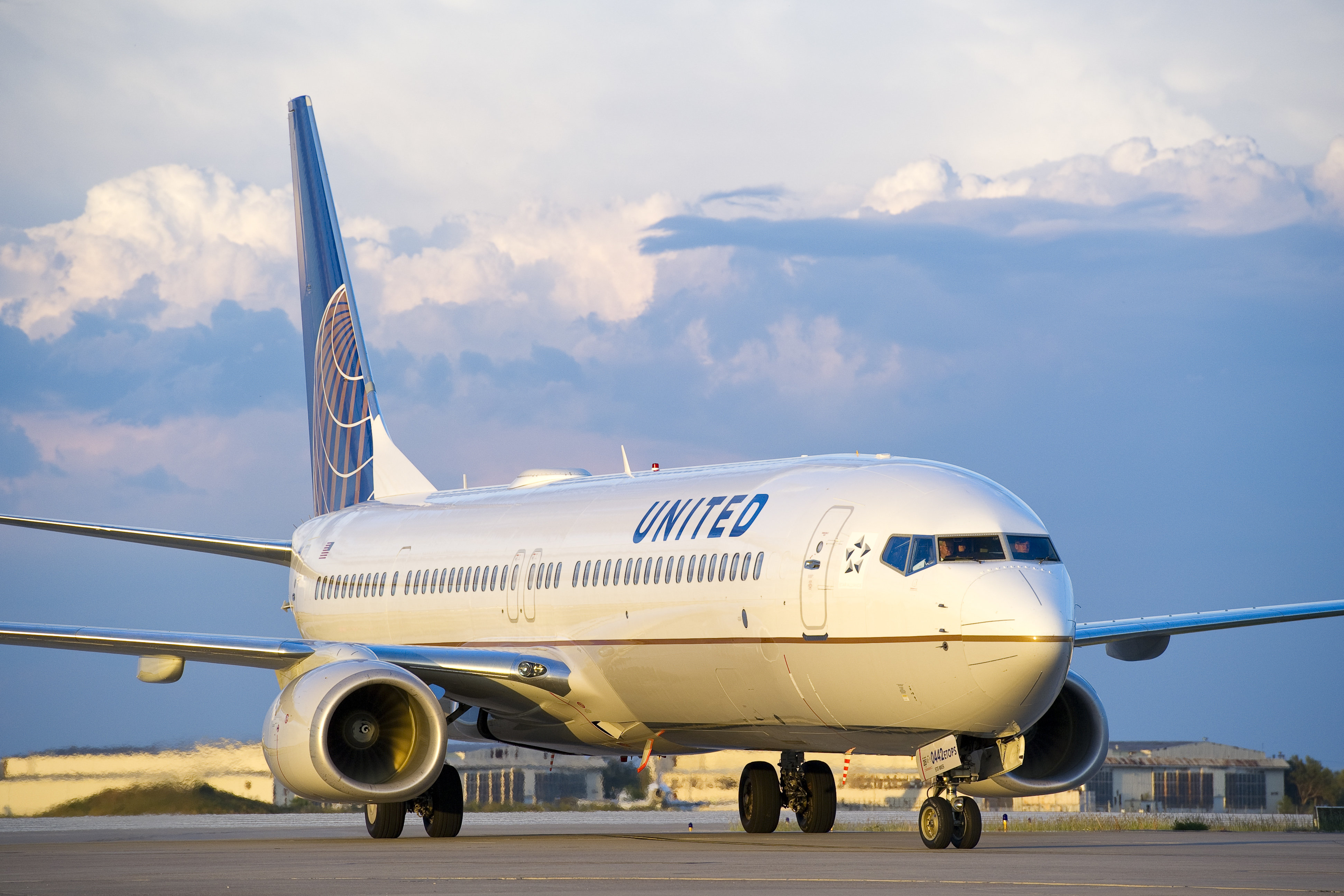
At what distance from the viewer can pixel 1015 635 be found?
14109 millimetres

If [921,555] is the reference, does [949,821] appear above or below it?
below

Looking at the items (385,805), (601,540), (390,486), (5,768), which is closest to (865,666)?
(601,540)

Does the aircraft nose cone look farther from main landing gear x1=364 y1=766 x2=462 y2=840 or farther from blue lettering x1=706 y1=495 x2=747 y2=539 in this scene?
main landing gear x1=364 y1=766 x2=462 y2=840

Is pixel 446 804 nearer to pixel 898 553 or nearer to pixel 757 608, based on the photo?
pixel 757 608

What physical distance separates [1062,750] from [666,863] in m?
6.35

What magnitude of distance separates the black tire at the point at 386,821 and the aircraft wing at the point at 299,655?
1525 mm

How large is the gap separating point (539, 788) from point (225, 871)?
1488cm

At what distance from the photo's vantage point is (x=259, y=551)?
1027 inches

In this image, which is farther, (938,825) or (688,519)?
(688,519)

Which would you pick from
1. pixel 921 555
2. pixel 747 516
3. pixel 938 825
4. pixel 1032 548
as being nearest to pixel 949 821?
pixel 938 825

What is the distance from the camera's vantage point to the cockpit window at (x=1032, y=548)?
1491 centimetres

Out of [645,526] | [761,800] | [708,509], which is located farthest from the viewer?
[761,800]

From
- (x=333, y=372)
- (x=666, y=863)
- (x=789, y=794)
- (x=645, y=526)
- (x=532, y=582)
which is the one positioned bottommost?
(x=666, y=863)

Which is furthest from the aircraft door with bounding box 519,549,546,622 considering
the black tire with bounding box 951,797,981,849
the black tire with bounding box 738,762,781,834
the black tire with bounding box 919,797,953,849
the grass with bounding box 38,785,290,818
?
the grass with bounding box 38,785,290,818
